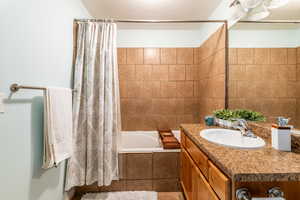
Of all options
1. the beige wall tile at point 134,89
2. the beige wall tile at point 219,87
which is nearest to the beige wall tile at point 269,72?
the beige wall tile at point 219,87

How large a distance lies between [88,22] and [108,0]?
45 centimetres

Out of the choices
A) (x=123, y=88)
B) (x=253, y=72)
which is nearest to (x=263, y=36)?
(x=253, y=72)

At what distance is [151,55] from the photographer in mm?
2881

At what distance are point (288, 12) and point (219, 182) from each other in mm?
1426

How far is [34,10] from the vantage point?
1.22 m

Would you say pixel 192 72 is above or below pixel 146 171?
above

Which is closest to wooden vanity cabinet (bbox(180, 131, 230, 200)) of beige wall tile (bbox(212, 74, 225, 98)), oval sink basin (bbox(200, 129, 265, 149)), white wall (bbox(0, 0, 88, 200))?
oval sink basin (bbox(200, 129, 265, 149))

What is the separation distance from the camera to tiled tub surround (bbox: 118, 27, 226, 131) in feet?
9.45

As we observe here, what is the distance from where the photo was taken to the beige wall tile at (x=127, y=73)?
288cm

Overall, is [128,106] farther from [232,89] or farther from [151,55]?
[232,89]

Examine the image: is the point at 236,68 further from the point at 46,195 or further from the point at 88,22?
the point at 46,195

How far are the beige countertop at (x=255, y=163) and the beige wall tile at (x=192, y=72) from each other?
6.27ft

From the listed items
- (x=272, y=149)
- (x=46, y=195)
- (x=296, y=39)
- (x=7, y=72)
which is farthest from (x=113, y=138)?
(x=296, y=39)

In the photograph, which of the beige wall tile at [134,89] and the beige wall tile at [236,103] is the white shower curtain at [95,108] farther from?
the beige wall tile at [236,103]
